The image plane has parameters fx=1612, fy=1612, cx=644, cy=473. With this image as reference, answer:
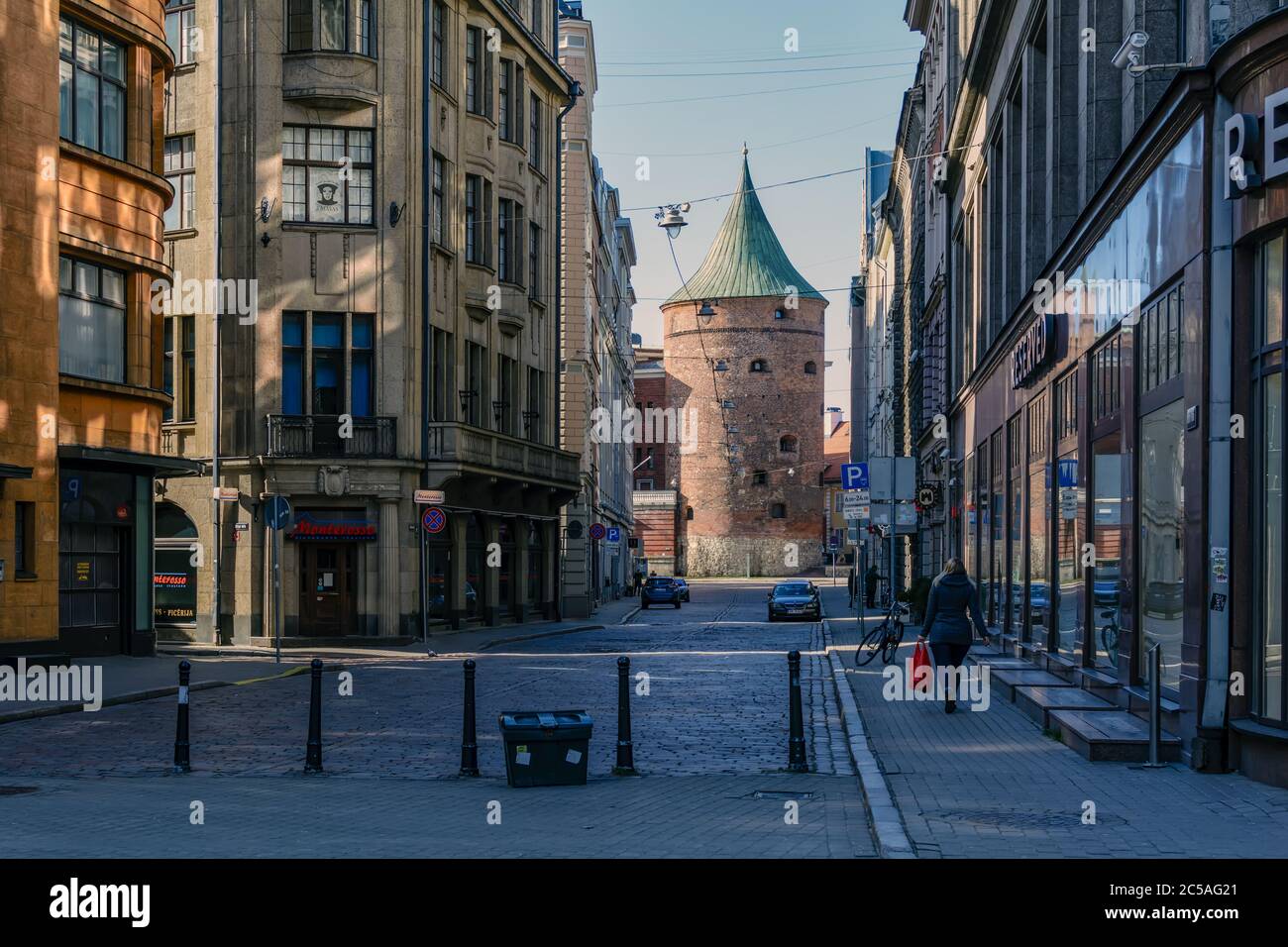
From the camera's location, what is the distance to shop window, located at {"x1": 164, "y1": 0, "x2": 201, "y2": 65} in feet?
115

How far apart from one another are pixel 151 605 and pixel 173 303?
9.05 m

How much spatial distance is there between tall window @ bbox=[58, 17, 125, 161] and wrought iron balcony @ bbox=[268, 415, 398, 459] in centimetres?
830

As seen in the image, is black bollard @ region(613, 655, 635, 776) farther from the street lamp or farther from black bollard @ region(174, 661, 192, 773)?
the street lamp

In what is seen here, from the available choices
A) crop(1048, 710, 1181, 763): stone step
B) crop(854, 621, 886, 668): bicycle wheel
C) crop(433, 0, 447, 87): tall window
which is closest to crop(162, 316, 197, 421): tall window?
crop(433, 0, 447, 87): tall window

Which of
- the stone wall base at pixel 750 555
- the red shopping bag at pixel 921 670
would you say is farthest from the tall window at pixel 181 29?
the stone wall base at pixel 750 555

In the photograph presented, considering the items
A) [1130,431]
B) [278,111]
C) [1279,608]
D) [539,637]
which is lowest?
[539,637]

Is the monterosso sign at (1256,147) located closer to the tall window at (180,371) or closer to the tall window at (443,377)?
the tall window at (443,377)

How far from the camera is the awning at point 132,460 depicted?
25.8m

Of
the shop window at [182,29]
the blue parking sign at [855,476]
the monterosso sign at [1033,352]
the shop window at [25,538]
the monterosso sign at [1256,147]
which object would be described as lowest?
the shop window at [25,538]

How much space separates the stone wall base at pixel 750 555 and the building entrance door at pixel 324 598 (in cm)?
7496

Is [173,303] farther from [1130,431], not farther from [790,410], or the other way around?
[790,410]
